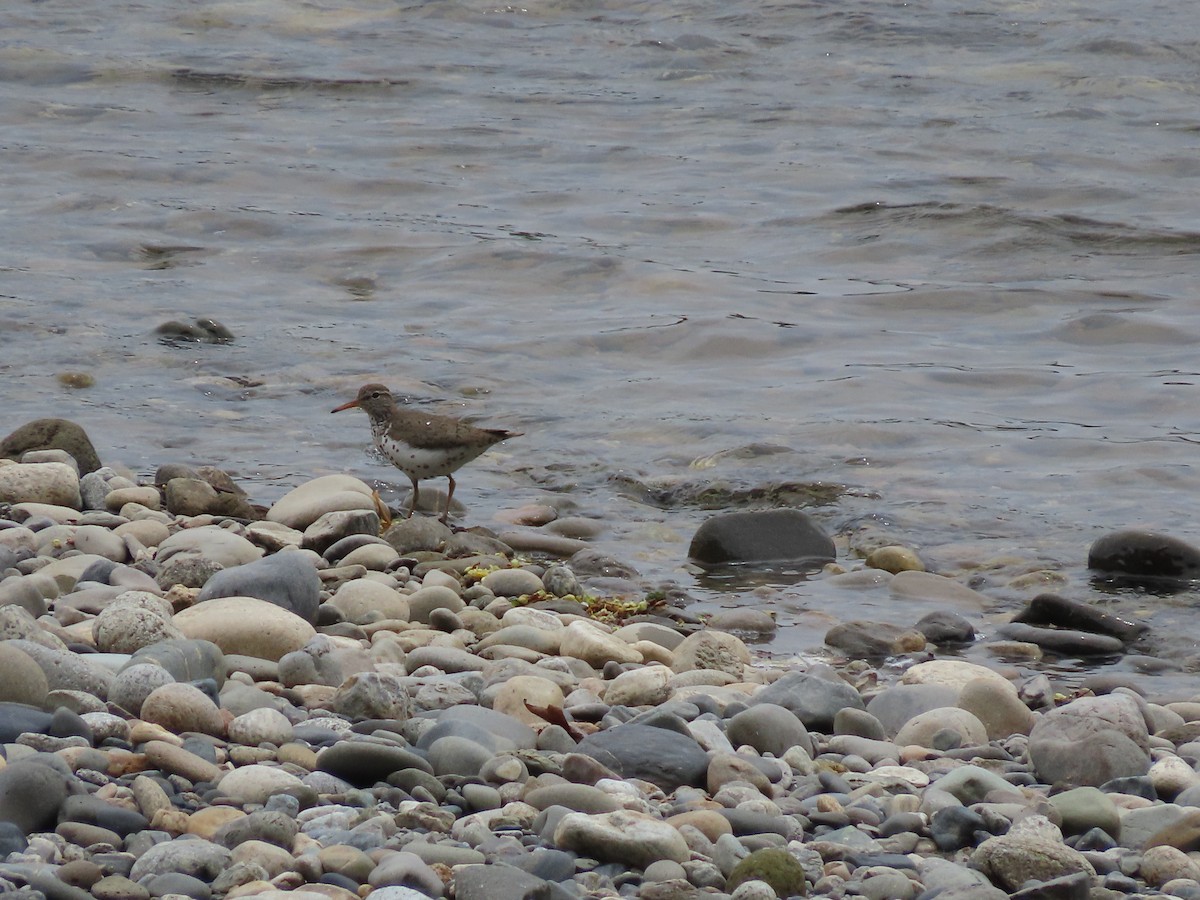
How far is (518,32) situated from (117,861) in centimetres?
2165

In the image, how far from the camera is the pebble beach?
135 inches

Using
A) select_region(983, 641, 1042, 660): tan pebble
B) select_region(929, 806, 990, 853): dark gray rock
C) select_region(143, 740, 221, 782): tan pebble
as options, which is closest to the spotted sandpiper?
select_region(983, 641, 1042, 660): tan pebble

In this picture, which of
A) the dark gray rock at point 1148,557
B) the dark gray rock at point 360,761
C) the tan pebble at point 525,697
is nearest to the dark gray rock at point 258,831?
the dark gray rock at point 360,761

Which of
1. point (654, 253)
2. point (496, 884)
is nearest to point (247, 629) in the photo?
point (496, 884)

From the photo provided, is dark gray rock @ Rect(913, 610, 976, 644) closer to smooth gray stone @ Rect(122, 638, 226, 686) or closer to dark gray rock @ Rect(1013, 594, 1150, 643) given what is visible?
dark gray rock @ Rect(1013, 594, 1150, 643)

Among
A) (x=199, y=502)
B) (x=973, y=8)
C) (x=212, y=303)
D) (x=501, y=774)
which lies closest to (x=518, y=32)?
(x=973, y=8)

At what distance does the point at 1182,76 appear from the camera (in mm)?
20375

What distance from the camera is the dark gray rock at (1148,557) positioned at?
7.27 meters

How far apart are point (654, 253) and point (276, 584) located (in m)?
9.11

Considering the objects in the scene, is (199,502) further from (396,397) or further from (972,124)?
(972,124)

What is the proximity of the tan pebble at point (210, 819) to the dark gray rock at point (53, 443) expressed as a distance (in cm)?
442

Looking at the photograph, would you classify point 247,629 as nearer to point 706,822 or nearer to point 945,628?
point 706,822

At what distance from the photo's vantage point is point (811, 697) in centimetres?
492

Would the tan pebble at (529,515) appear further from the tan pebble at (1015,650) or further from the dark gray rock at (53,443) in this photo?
the tan pebble at (1015,650)
